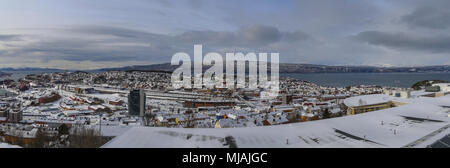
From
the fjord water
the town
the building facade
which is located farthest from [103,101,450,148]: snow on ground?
the fjord water

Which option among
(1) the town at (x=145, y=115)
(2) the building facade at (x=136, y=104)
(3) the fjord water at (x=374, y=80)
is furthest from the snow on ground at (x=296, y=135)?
(3) the fjord water at (x=374, y=80)

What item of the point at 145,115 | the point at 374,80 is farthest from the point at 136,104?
the point at 374,80

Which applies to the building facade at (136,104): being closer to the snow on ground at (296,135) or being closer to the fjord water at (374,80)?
the snow on ground at (296,135)

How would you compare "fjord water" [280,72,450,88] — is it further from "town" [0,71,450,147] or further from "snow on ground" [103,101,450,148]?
"snow on ground" [103,101,450,148]

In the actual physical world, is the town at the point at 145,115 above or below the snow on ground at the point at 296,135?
below

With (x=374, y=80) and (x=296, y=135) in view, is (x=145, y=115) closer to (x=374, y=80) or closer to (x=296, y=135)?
(x=296, y=135)

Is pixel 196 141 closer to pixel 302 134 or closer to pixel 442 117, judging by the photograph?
pixel 302 134
